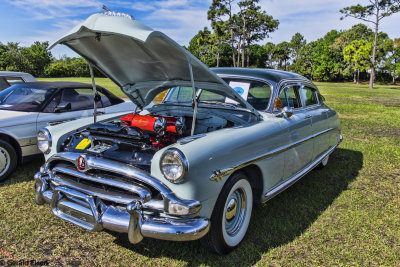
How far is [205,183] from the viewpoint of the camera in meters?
2.14

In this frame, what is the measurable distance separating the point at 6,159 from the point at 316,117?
4.08 meters

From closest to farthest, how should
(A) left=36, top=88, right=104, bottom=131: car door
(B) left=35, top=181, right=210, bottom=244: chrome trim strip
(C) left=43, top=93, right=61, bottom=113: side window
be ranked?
(B) left=35, top=181, right=210, bottom=244: chrome trim strip, (A) left=36, top=88, right=104, bottom=131: car door, (C) left=43, top=93, right=61, bottom=113: side window

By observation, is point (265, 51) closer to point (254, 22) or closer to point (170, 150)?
point (254, 22)

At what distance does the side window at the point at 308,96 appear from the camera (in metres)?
4.15

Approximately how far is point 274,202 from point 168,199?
6.22ft

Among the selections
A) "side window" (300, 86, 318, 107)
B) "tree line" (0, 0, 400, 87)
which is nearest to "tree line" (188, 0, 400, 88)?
"tree line" (0, 0, 400, 87)

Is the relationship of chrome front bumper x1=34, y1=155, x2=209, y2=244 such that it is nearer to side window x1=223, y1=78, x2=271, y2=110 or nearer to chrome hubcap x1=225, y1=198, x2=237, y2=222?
chrome hubcap x1=225, y1=198, x2=237, y2=222

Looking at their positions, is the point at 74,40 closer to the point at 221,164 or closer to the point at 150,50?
the point at 150,50

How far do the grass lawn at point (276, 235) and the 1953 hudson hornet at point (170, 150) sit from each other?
297mm

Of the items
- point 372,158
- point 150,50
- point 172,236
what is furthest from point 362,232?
point 372,158

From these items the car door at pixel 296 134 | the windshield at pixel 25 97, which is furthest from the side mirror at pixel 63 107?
the car door at pixel 296 134

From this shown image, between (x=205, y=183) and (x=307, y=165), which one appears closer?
(x=205, y=183)

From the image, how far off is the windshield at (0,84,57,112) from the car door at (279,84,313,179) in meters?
3.44

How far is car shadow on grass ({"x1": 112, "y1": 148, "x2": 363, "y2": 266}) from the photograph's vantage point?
2482mm
